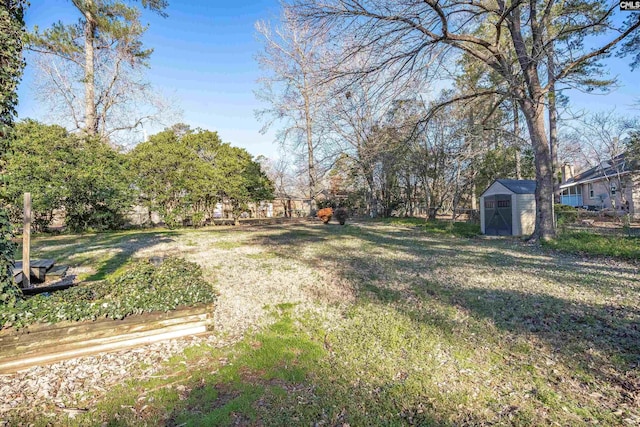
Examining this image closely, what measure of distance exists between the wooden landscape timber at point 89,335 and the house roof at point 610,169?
1750 cm

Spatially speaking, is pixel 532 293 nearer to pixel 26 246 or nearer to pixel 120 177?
pixel 26 246

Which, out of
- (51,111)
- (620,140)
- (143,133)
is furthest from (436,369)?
(51,111)

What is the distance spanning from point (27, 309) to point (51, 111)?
57.0ft

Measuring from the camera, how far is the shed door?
941 cm

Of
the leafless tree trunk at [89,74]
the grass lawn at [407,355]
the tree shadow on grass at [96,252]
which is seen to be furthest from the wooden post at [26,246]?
the leafless tree trunk at [89,74]

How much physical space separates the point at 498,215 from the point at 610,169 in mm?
13136

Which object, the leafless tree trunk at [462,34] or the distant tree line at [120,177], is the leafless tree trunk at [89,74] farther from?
the leafless tree trunk at [462,34]

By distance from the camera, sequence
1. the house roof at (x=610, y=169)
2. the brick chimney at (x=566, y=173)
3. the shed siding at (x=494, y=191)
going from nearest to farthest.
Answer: the shed siding at (x=494, y=191), the house roof at (x=610, y=169), the brick chimney at (x=566, y=173)

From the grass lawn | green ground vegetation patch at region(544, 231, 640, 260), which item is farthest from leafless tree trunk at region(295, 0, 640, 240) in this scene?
the grass lawn

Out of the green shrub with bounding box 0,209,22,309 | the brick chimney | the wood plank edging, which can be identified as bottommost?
the wood plank edging

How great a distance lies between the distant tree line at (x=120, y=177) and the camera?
392 inches

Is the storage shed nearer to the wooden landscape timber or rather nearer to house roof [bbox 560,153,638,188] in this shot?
house roof [bbox 560,153,638,188]

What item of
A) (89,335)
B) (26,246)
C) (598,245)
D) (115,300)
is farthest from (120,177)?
(598,245)

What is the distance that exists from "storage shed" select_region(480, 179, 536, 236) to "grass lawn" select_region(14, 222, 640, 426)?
431 centimetres
